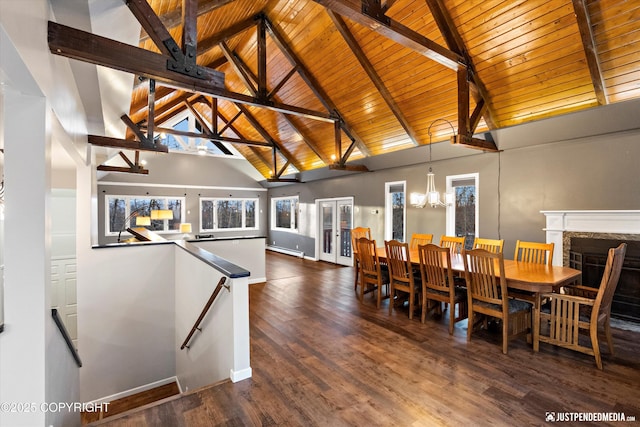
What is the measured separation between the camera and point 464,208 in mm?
5805

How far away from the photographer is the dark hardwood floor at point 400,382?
2.16 metres

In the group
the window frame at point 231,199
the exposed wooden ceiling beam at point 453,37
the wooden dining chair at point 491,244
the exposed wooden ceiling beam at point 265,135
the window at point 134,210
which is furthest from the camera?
the window frame at point 231,199

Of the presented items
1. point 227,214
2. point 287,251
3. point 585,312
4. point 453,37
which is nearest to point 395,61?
point 453,37

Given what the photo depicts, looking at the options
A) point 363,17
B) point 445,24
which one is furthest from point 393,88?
point 363,17

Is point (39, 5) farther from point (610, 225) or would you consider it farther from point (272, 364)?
point (610, 225)

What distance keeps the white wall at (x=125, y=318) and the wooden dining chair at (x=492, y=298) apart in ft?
13.9

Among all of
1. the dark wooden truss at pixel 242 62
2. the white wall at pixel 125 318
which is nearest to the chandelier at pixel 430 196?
the dark wooden truss at pixel 242 62

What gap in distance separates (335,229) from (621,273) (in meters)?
5.92

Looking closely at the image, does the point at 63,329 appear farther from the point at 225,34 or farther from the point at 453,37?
the point at 453,37

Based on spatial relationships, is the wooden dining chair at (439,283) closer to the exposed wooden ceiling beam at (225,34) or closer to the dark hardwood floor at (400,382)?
the dark hardwood floor at (400,382)

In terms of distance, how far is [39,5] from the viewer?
1.86 meters

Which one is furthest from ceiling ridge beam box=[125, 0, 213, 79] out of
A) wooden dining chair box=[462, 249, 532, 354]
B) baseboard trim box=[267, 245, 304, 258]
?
baseboard trim box=[267, 245, 304, 258]

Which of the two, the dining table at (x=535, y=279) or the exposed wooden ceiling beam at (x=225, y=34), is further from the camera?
the exposed wooden ceiling beam at (x=225, y=34)

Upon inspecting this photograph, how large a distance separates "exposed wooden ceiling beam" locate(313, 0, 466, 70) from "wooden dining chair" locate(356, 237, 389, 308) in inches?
101
